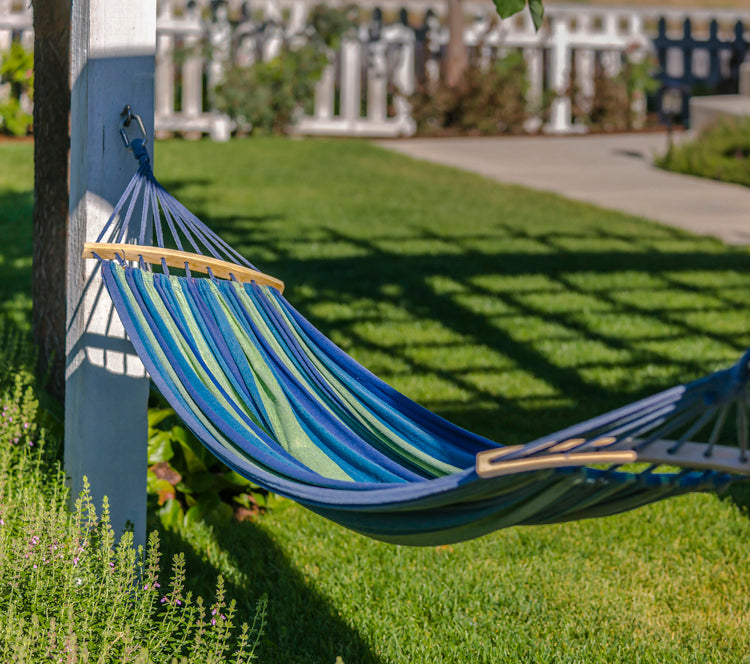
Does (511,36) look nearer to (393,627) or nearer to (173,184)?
(173,184)

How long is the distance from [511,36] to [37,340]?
11.0m

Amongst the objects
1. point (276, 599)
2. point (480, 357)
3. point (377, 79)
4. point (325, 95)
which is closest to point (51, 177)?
point (276, 599)

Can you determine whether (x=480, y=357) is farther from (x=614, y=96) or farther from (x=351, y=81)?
(x=614, y=96)

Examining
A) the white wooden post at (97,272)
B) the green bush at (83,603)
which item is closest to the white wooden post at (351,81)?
the white wooden post at (97,272)

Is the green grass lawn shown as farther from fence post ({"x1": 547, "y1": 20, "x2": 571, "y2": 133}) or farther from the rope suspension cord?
fence post ({"x1": 547, "y1": 20, "x2": 571, "y2": 133})

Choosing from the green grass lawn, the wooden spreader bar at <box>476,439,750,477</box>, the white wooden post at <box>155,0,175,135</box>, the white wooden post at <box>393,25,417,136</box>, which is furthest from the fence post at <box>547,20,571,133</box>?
the wooden spreader bar at <box>476,439,750,477</box>

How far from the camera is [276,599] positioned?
2951 millimetres

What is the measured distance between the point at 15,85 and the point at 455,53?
5.13 metres

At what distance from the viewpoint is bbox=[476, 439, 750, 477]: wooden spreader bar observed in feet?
5.31

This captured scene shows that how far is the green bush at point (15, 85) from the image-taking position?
35.7ft

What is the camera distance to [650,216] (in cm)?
823

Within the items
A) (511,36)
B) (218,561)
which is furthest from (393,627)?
(511,36)

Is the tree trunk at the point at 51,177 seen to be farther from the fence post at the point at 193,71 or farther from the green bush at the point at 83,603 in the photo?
the fence post at the point at 193,71

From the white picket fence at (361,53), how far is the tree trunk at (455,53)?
0.91ft
